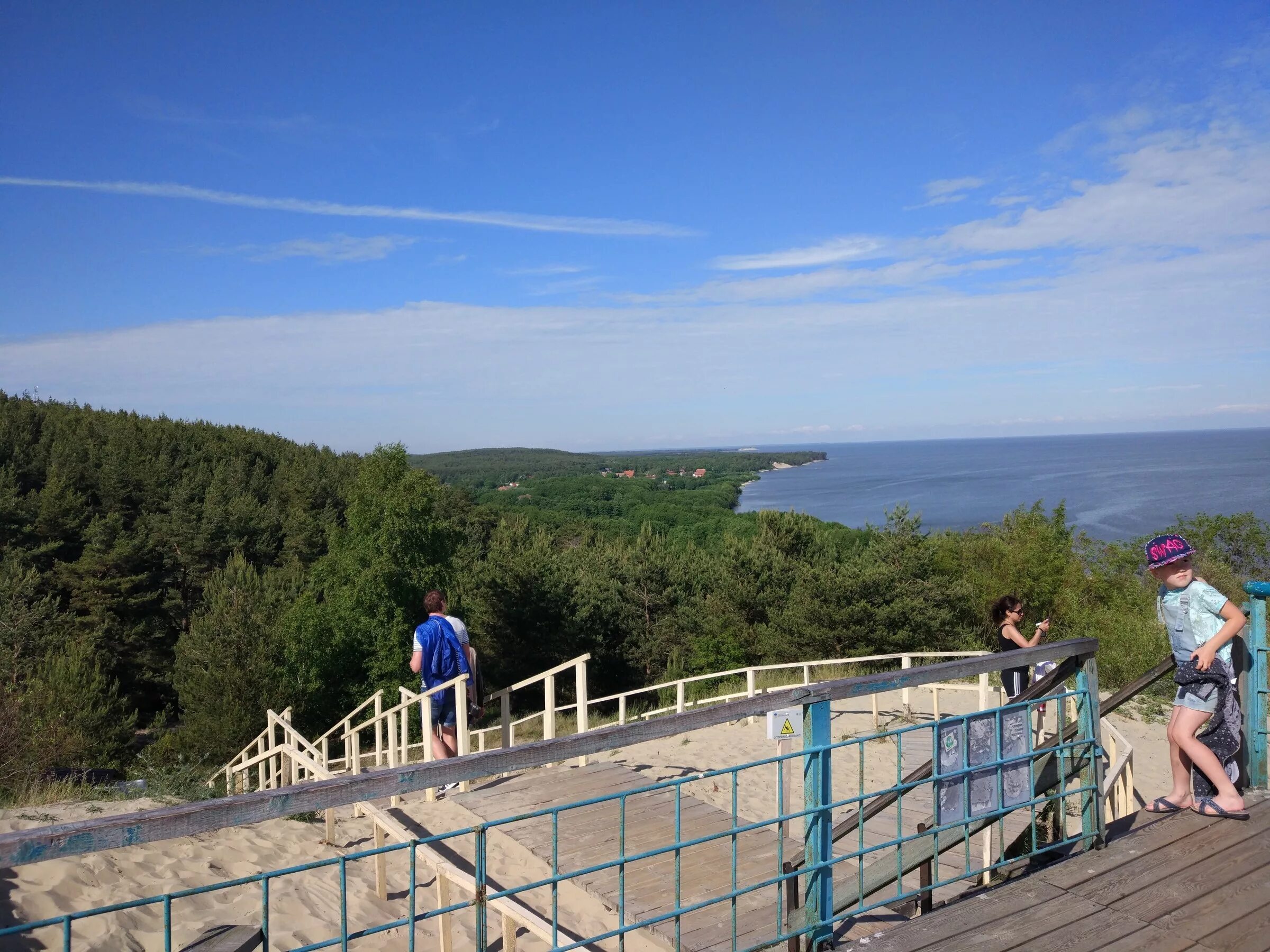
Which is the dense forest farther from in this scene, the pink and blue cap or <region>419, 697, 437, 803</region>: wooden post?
the pink and blue cap

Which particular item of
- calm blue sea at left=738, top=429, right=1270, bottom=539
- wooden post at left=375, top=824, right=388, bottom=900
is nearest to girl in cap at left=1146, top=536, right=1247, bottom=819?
wooden post at left=375, top=824, right=388, bottom=900

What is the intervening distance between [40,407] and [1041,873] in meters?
75.6

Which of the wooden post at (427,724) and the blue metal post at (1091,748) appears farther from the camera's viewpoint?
the wooden post at (427,724)

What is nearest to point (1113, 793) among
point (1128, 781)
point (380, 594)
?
point (1128, 781)

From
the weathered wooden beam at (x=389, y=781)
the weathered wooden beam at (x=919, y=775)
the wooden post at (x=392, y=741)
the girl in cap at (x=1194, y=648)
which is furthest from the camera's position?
the wooden post at (x=392, y=741)

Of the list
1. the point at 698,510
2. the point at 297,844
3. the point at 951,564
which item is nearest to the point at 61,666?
the point at 297,844

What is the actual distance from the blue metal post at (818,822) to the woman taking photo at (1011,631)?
4173 millimetres

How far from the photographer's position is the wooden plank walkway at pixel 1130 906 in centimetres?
281

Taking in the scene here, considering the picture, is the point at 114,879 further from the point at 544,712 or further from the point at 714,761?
the point at 714,761

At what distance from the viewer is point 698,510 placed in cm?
8838

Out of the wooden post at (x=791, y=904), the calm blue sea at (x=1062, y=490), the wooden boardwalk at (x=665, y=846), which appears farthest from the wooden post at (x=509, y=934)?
the calm blue sea at (x=1062, y=490)

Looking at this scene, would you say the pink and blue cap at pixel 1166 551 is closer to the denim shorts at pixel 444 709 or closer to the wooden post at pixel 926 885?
the wooden post at pixel 926 885

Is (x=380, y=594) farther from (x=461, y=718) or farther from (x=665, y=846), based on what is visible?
(x=665, y=846)

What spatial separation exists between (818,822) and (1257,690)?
2.55m
